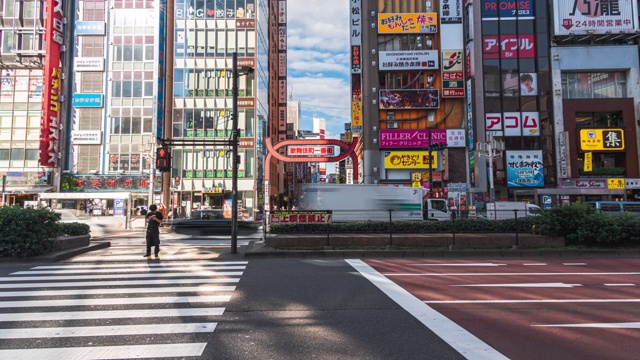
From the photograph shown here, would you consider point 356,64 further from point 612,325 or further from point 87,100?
point 612,325

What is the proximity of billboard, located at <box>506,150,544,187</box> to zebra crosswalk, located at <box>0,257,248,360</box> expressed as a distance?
3524 centimetres

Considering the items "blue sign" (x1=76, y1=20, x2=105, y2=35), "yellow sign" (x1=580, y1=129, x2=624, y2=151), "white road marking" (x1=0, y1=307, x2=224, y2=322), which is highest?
"blue sign" (x1=76, y1=20, x2=105, y2=35)

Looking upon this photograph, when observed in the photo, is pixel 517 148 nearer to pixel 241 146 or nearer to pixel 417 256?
pixel 241 146

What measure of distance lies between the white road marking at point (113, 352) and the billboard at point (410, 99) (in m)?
41.1

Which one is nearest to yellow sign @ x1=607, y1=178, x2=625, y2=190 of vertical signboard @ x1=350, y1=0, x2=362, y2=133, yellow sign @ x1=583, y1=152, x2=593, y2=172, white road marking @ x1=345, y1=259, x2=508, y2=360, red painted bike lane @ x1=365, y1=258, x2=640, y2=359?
yellow sign @ x1=583, y1=152, x2=593, y2=172

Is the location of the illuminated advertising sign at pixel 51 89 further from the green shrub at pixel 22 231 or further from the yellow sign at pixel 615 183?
the yellow sign at pixel 615 183

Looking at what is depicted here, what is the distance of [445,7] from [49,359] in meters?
47.9

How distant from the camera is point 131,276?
33.9ft

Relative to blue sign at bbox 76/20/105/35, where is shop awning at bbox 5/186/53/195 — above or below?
below

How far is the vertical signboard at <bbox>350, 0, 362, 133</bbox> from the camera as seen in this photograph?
47125 mm

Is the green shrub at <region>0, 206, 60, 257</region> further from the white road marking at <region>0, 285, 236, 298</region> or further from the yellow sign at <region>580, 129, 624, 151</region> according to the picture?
the yellow sign at <region>580, 129, 624, 151</region>

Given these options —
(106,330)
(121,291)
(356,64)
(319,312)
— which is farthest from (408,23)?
(106,330)

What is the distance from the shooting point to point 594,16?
40188mm

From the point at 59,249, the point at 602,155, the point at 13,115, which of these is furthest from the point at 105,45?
the point at 602,155
